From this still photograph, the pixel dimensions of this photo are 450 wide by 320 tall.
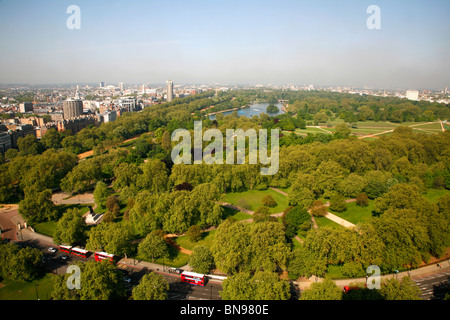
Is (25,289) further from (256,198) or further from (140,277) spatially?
(256,198)

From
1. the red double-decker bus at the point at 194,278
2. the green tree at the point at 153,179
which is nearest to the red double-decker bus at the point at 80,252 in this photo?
the red double-decker bus at the point at 194,278

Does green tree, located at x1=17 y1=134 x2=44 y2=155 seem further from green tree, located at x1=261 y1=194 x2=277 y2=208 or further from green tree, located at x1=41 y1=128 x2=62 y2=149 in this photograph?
green tree, located at x1=261 y1=194 x2=277 y2=208

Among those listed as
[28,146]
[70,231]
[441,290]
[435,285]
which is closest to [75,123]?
[28,146]

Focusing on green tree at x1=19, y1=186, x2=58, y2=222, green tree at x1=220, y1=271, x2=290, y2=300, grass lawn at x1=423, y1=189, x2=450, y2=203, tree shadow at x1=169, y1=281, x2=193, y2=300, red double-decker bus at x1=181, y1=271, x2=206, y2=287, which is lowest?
tree shadow at x1=169, y1=281, x2=193, y2=300

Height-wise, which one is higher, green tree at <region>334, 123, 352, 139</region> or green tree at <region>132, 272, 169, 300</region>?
green tree at <region>334, 123, 352, 139</region>

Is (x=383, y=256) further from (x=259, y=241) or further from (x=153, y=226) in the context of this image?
(x=153, y=226)

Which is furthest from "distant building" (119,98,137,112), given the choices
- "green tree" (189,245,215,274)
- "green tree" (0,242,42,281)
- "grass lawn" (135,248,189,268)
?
"green tree" (189,245,215,274)

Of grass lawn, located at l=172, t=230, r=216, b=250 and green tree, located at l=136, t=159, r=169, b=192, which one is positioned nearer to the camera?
grass lawn, located at l=172, t=230, r=216, b=250

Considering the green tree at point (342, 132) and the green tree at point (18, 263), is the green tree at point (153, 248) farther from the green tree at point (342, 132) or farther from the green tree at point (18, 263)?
the green tree at point (342, 132)
